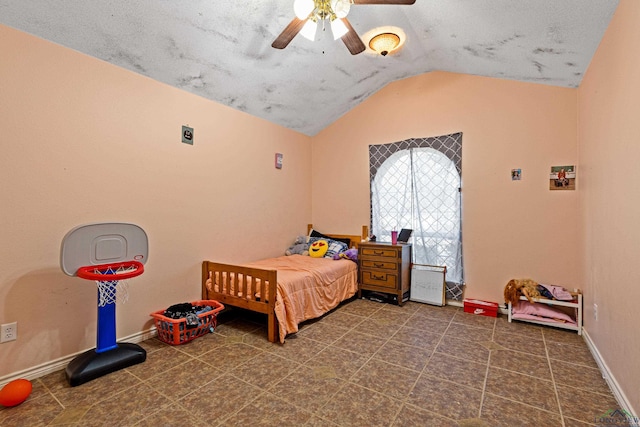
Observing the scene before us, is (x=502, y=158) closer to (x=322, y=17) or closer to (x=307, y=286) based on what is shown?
(x=322, y=17)

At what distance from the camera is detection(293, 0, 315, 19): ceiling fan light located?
69.9 inches

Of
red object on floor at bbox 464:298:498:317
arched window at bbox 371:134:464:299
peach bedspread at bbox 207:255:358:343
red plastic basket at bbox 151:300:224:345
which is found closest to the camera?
red plastic basket at bbox 151:300:224:345

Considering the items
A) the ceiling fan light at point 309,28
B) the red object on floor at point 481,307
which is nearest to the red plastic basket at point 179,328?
the ceiling fan light at point 309,28

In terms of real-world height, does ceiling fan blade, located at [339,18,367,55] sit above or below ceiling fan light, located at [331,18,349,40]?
below

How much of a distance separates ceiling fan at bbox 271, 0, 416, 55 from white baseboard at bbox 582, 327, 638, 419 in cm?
255

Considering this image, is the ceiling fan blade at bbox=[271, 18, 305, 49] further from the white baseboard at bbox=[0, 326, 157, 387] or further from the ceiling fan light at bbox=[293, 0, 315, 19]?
the white baseboard at bbox=[0, 326, 157, 387]

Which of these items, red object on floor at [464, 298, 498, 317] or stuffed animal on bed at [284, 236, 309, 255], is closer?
red object on floor at [464, 298, 498, 317]

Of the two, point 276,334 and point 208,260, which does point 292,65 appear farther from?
point 276,334

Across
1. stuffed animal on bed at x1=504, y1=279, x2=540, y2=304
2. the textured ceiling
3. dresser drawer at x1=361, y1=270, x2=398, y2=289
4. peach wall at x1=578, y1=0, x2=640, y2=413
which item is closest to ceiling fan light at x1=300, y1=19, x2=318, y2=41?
the textured ceiling

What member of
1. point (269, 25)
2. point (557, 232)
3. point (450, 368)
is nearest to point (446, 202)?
point (557, 232)

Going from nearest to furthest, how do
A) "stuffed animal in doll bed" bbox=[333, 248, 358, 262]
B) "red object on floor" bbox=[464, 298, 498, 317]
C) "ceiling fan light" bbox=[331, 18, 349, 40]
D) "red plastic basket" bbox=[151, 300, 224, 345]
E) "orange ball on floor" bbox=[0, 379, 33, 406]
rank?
"orange ball on floor" bbox=[0, 379, 33, 406], "ceiling fan light" bbox=[331, 18, 349, 40], "red plastic basket" bbox=[151, 300, 224, 345], "red object on floor" bbox=[464, 298, 498, 317], "stuffed animal in doll bed" bbox=[333, 248, 358, 262]

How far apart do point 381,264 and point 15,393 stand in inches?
124

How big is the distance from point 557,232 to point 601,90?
4.57 ft

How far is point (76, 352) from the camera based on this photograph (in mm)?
2156
